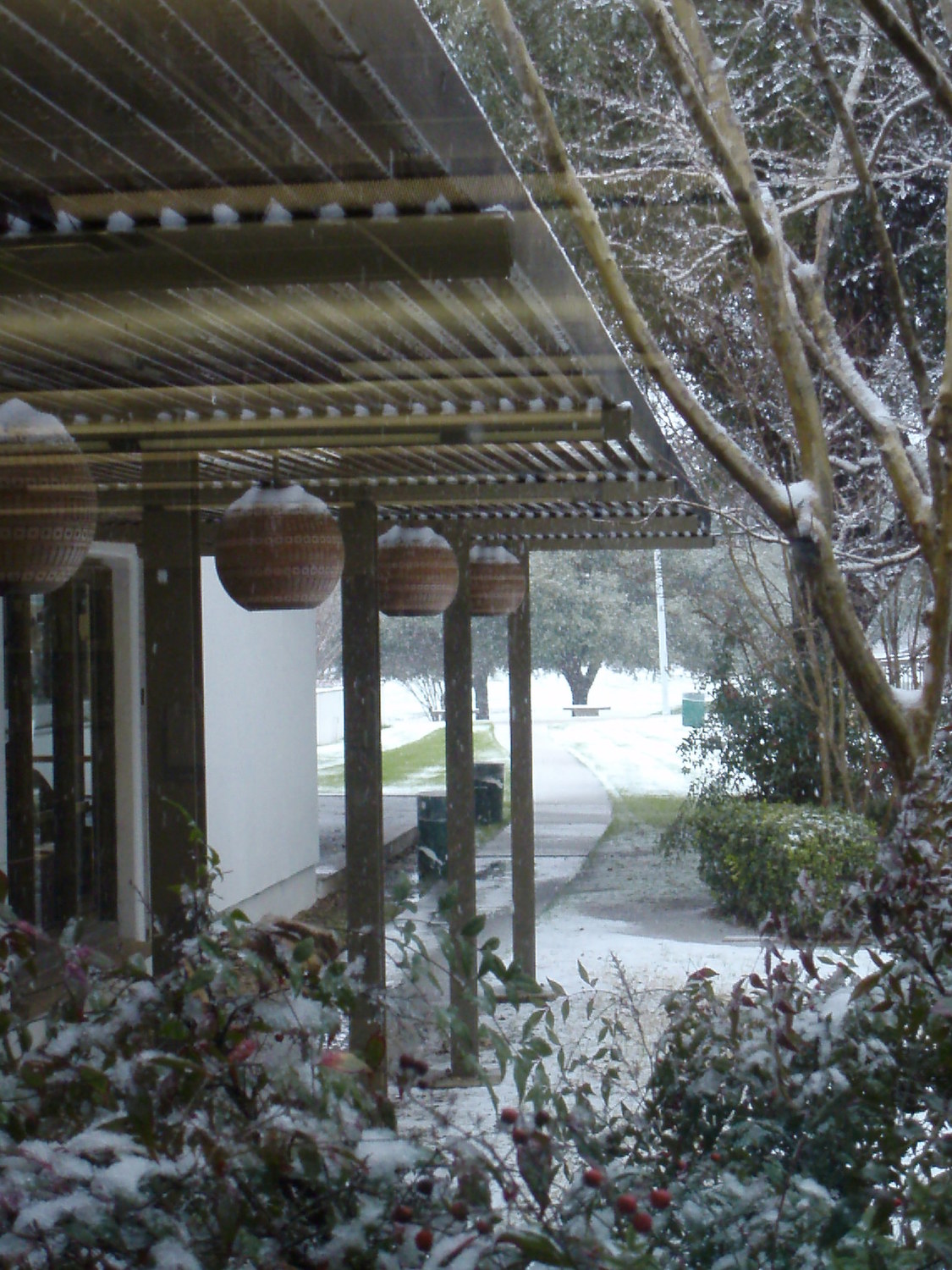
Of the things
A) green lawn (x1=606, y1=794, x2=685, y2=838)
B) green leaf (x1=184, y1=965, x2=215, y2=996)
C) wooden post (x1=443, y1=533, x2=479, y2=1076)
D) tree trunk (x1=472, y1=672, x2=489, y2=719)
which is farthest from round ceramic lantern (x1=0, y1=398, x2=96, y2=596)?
green lawn (x1=606, y1=794, x2=685, y2=838)

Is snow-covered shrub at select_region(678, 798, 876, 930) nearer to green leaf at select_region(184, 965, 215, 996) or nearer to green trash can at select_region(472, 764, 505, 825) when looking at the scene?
green trash can at select_region(472, 764, 505, 825)

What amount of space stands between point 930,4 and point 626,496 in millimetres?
1728

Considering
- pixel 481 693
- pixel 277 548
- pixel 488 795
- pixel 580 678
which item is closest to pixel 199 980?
pixel 277 548

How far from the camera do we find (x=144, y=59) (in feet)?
3.63

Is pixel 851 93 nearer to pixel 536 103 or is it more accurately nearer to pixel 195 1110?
pixel 536 103

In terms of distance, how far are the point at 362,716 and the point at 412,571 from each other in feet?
1.41

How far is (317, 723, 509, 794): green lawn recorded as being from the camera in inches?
186

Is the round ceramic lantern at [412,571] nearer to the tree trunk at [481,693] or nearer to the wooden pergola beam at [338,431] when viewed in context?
the wooden pergola beam at [338,431]

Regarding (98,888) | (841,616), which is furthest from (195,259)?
(98,888)

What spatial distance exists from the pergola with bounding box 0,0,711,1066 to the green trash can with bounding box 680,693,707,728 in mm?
2820

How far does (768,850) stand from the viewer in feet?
17.9

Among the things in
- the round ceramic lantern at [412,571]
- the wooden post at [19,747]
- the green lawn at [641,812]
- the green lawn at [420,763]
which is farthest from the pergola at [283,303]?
the green lawn at [641,812]

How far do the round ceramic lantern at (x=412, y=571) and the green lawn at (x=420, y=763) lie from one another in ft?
4.07

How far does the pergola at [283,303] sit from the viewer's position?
44.3 inches
